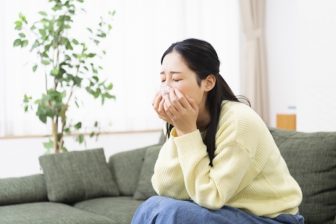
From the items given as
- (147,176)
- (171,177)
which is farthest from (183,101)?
(147,176)

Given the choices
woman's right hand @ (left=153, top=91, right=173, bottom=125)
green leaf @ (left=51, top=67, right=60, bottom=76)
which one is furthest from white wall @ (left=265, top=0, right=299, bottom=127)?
woman's right hand @ (left=153, top=91, right=173, bottom=125)

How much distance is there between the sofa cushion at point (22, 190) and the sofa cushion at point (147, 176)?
566 millimetres

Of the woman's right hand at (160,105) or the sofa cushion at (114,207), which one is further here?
the sofa cushion at (114,207)

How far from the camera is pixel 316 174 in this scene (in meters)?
2.04

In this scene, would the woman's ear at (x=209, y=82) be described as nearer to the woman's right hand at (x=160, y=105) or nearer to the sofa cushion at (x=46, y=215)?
the woman's right hand at (x=160, y=105)

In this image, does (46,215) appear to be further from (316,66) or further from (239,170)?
(316,66)

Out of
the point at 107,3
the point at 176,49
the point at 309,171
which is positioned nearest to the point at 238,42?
the point at 107,3

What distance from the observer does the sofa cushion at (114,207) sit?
256 cm

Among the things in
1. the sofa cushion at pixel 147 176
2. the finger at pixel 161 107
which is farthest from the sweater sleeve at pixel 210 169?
the sofa cushion at pixel 147 176

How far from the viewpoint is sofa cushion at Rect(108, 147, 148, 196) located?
10.4 feet

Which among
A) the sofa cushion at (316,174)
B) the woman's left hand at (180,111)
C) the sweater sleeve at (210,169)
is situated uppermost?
the woman's left hand at (180,111)

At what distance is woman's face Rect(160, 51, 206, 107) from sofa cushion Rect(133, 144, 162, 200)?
4.70ft

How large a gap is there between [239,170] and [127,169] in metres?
1.81

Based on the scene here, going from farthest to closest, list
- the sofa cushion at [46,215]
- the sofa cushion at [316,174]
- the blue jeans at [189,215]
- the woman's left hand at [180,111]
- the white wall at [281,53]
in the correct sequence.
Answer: the white wall at [281,53]
the sofa cushion at [46,215]
the sofa cushion at [316,174]
the woman's left hand at [180,111]
the blue jeans at [189,215]
